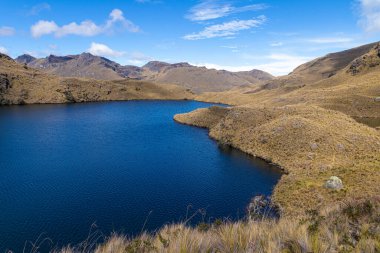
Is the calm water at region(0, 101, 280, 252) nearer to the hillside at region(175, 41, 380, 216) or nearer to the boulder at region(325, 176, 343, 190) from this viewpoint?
the hillside at region(175, 41, 380, 216)

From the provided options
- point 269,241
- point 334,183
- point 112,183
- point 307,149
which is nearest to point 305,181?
point 334,183

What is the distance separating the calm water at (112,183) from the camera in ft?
126

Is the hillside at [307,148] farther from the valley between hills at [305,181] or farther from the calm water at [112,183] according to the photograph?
the calm water at [112,183]

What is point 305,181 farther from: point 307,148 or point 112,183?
point 112,183

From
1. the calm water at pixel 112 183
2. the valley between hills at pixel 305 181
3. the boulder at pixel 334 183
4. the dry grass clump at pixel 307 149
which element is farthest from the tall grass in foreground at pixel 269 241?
the boulder at pixel 334 183

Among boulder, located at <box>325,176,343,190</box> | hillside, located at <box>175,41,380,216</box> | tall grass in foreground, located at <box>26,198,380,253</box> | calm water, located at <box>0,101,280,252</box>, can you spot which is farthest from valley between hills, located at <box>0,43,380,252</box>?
calm water, located at <box>0,101,280,252</box>

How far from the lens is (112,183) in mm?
53062

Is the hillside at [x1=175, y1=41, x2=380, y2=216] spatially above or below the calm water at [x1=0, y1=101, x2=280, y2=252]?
above

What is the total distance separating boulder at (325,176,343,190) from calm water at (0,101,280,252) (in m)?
10.6

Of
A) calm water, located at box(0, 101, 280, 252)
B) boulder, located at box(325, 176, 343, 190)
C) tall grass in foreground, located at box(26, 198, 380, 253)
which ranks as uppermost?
tall grass in foreground, located at box(26, 198, 380, 253)

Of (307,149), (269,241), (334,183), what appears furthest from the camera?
(307,149)

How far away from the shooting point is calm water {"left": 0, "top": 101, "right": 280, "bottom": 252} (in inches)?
1510

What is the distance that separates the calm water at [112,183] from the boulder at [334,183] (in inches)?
419

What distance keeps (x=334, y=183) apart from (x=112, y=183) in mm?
37708
